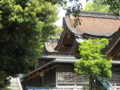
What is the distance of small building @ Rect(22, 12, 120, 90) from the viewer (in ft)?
69.8

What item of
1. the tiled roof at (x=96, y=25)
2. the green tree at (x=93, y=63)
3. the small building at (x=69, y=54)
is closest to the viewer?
the green tree at (x=93, y=63)

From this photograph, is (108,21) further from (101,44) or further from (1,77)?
(1,77)

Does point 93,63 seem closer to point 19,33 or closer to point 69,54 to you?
point 19,33

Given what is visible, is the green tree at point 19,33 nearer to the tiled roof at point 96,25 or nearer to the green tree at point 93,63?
the green tree at point 93,63

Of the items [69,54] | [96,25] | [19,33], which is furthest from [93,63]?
[96,25]

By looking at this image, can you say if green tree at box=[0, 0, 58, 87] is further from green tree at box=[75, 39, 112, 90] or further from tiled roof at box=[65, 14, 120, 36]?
tiled roof at box=[65, 14, 120, 36]

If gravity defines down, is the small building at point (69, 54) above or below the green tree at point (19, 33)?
below

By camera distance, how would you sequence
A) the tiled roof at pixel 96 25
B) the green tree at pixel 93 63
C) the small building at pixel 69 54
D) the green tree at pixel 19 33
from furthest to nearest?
the tiled roof at pixel 96 25, the small building at pixel 69 54, the green tree at pixel 93 63, the green tree at pixel 19 33

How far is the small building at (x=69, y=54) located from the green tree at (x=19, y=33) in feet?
16.1

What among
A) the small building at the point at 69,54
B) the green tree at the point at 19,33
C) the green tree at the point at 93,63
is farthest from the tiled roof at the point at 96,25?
the green tree at the point at 19,33

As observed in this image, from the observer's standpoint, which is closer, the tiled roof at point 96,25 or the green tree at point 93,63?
the green tree at point 93,63

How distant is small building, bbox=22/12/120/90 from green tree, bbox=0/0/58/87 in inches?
194

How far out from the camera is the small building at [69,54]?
2127 cm

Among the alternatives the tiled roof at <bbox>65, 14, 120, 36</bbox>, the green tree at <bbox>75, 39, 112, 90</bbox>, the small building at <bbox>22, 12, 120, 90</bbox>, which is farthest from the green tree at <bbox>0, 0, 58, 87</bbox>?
the tiled roof at <bbox>65, 14, 120, 36</bbox>
